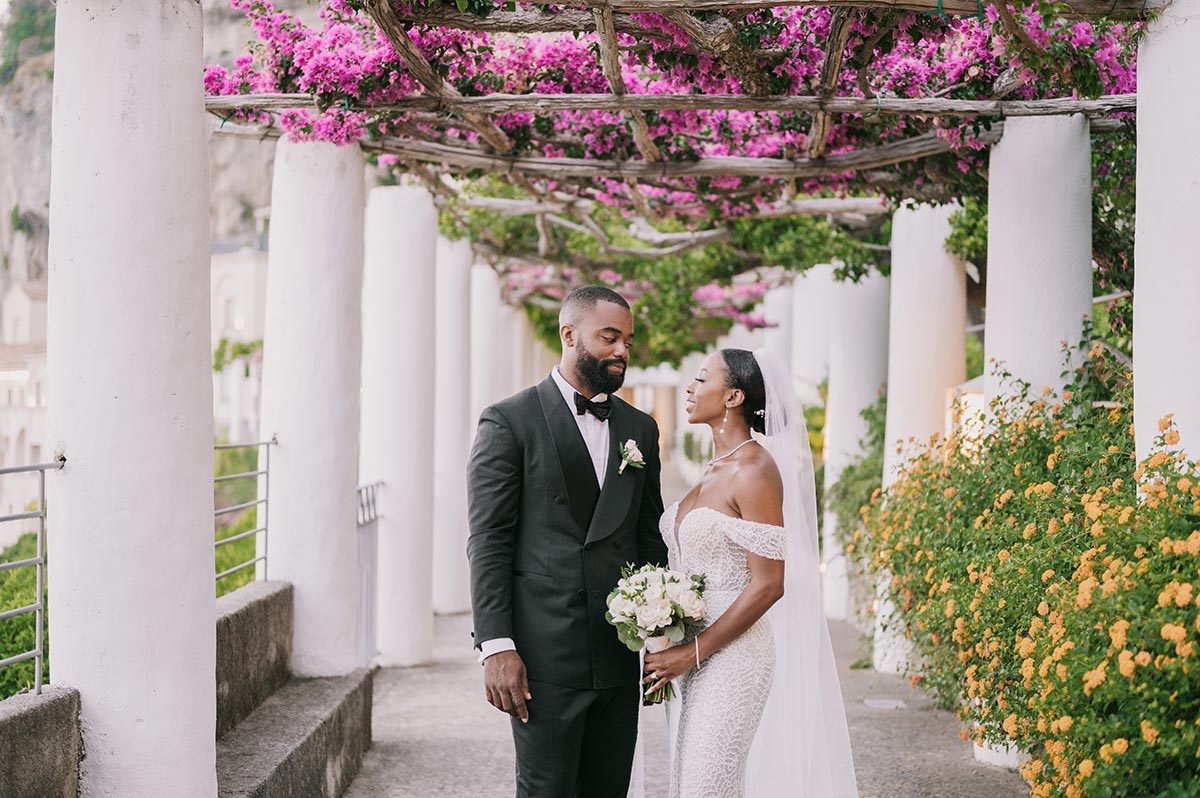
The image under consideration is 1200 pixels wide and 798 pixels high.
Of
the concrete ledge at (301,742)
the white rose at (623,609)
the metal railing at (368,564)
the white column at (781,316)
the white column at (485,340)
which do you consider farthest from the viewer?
the white column at (781,316)

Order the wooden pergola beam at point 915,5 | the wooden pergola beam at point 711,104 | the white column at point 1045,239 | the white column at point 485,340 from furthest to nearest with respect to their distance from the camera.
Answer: the white column at point 485,340
the white column at point 1045,239
the wooden pergola beam at point 711,104
the wooden pergola beam at point 915,5

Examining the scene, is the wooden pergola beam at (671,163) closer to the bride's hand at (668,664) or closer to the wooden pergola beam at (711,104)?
the wooden pergola beam at (711,104)

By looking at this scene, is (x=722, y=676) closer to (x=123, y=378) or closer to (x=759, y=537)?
(x=759, y=537)

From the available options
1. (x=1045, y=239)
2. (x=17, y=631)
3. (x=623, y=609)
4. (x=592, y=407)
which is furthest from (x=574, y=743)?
(x=1045, y=239)

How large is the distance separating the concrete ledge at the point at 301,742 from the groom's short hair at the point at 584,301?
2.04m

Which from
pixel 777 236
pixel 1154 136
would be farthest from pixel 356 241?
pixel 777 236

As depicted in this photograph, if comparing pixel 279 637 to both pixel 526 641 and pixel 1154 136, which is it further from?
pixel 1154 136

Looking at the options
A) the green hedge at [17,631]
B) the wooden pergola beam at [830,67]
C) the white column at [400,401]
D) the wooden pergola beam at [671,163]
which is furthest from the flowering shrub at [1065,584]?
the white column at [400,401]

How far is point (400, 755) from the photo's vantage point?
265 inches

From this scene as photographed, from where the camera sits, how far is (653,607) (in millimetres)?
3549

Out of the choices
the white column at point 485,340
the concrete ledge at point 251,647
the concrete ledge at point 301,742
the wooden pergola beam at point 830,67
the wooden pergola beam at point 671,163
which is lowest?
the concrete ledge at point 301,742

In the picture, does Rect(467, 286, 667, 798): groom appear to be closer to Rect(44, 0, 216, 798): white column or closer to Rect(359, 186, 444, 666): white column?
Rect(44, 0, 216, 798): white column

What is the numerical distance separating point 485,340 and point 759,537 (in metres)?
11.0

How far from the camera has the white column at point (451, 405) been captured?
1166 centimetres
